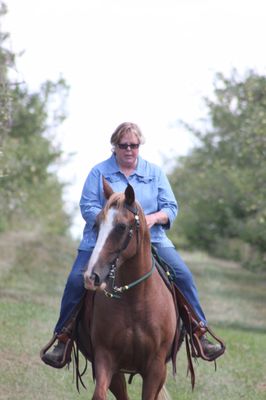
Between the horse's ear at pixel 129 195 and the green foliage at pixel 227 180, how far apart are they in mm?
19023

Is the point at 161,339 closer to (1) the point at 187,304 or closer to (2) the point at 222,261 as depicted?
(1) the point at 187,304

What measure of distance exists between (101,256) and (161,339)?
133 cm

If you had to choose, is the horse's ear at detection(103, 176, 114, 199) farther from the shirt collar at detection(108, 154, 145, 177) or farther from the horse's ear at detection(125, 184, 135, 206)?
the shirt collar at detection(108, 154, 145, 177)

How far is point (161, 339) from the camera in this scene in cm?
948

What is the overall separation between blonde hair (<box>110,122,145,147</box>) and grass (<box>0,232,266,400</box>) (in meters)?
3.81

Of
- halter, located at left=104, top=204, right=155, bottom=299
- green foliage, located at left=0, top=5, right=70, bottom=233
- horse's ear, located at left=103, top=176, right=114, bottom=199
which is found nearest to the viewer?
halter, located at left=104, top=204, right=155, bottom=299

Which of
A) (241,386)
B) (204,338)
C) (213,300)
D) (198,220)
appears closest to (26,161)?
(213,300)

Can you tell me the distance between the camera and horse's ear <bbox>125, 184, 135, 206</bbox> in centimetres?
886

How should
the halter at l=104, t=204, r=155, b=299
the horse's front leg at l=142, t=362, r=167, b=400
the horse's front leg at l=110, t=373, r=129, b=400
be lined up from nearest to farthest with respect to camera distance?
the halter at l=104, t=204, r=155, b=299
the horse's front leg at l=142, t=362, r=167, b=400
the horse's front leg at l=110, t=373, r=129, b=400

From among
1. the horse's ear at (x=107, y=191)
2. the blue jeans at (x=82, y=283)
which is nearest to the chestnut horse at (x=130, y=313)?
the horse's ear at (x=107, y=191)

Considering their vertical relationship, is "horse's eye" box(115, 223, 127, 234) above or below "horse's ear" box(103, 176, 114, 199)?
below

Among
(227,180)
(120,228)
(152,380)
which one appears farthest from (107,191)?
(227,180)

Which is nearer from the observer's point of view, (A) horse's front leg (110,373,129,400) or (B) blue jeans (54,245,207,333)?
(B) blue jeans (54,245,207,333)

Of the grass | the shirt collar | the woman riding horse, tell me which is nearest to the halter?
the woman riding horse
